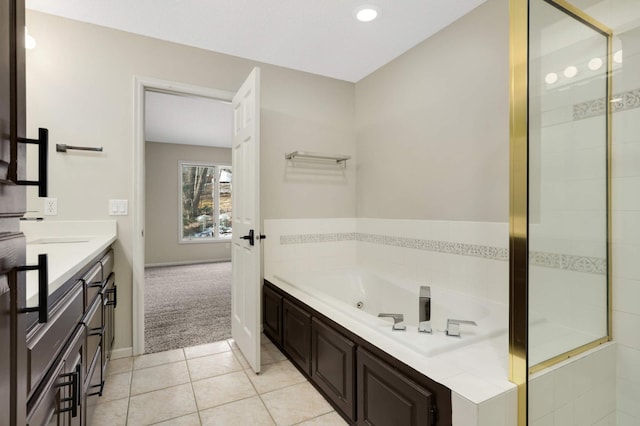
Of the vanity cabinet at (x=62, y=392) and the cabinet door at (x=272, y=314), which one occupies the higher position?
the vanity cabinet at (x=62, y=392)

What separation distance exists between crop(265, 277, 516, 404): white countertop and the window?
5859 mm

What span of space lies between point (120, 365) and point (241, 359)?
87 cm

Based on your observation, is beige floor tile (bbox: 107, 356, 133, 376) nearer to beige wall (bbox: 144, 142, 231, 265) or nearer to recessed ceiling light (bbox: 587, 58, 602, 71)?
recessed ceiling light (bbox: 587, 58, 602, 71)

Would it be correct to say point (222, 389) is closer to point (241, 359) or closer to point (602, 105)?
point (241, 359)

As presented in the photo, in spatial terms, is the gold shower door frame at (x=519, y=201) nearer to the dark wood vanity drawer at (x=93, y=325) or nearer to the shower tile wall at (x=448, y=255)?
the shower tile wall at (x=448, y=255)

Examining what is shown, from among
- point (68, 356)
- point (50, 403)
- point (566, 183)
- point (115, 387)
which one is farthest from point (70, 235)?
point (566, 183)

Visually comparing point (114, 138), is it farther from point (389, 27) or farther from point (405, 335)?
point (405, 335)

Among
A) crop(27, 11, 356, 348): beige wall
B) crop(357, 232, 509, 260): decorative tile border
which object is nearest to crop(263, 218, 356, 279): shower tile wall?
crop(27, 11, 356, 348): beige wall

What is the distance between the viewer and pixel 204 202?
23.1 ft

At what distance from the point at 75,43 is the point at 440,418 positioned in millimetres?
3195

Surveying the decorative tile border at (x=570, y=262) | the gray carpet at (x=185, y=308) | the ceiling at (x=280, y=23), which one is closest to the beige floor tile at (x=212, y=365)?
the gray carpet at (x=185, y=308)

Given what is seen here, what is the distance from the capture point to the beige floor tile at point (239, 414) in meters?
1.76

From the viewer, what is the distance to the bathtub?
154 cm

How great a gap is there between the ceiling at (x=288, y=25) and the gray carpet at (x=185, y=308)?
2509 millimetres
